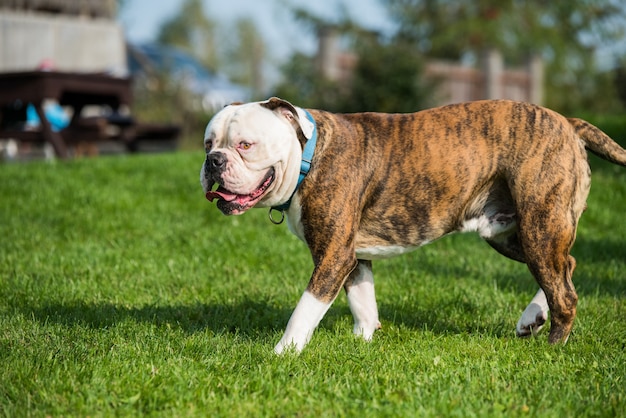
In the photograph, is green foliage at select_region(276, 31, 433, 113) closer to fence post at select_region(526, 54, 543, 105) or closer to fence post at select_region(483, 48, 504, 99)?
fence post at select_region(483, 48, 504, 99)

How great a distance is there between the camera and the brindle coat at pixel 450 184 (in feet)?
13.8

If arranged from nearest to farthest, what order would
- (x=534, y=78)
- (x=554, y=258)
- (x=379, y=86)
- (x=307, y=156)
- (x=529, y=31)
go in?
(x=307, y=156), (x=554, y=258), (x=379, y=86), (x=534, y=78), (x=529, y=31)

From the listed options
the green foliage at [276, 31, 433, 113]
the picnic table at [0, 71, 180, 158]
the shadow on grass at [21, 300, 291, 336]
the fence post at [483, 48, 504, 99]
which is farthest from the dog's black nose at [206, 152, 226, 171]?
the fence post at [483, 48, 504, 99]

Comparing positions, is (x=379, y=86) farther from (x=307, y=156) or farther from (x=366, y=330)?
(x=307, y=156)

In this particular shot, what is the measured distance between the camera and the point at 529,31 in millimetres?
24750

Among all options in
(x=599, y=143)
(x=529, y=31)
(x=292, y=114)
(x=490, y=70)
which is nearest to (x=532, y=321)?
(x=599, y=143)

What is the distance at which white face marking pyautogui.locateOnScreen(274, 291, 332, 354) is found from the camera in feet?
13.4

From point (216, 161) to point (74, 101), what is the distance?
1047 centimetres

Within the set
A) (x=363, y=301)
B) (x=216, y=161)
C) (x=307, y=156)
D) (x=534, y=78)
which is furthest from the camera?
(x=534, y=78)

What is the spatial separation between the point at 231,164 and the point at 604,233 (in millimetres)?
5087

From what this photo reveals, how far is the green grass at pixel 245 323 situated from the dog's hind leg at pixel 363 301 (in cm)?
11

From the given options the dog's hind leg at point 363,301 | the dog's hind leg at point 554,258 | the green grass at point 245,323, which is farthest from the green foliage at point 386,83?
the dog's hind leg at point 554,258

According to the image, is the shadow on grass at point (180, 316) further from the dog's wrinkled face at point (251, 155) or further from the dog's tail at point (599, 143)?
the dog's tail at point (599, 143)

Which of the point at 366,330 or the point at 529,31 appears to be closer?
the point at 366,330
